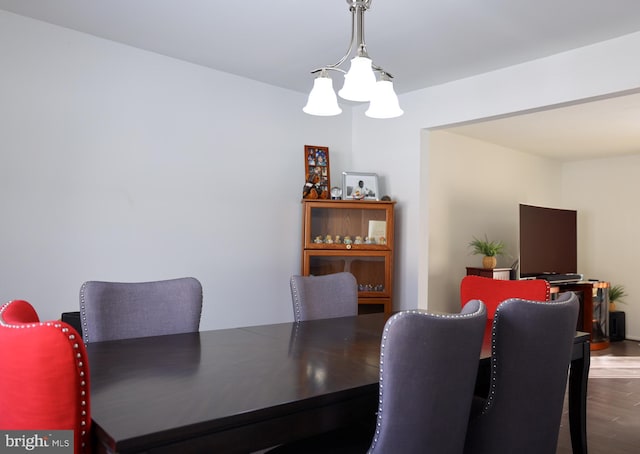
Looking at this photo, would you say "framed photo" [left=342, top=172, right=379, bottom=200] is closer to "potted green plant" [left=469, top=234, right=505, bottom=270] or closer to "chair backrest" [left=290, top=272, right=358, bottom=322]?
"chair backrest" [left=290, top=272, right=358, bottom=322]

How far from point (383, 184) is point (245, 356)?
281cm

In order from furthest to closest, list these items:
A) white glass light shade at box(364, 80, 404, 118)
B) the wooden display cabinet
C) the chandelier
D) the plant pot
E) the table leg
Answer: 1. the plant pot
2. the wooden display cabinet
3. the table leg
4. white glass light shade at box(364, 80, 404, 118)
5. the chandelier

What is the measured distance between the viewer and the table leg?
2334 millimetres

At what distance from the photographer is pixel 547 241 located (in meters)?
5.71

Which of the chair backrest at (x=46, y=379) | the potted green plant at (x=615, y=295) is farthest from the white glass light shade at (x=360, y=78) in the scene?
the potted green plant at (x=615, y=295)

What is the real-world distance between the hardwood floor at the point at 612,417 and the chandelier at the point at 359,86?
2122 mm

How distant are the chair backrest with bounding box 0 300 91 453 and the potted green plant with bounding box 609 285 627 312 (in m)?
6.51

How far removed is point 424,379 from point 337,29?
225 cm

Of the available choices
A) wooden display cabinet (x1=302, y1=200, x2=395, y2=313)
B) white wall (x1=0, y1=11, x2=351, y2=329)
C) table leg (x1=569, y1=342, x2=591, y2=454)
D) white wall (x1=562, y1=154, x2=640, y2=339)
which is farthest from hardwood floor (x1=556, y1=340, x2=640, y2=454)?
white wall (x1=0, y1=11, x2=351, y2=329)

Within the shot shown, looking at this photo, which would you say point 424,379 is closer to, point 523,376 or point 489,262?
point 523,376

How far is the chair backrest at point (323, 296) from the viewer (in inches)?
103

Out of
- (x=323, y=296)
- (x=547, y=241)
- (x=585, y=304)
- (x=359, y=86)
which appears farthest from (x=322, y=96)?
(x=585, y=304)

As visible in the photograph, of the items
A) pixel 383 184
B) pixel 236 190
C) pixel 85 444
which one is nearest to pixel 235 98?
pixel 236 190

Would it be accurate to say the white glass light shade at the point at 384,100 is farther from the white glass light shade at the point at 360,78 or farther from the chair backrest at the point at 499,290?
the chair backrest at the point at 499,290
